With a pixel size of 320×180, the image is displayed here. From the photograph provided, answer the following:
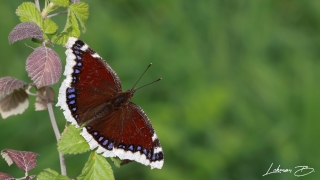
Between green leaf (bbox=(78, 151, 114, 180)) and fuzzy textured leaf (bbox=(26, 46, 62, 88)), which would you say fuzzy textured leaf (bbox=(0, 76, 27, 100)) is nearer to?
fuzzy textured leaf (bbox=(26, 46, 62, 88))

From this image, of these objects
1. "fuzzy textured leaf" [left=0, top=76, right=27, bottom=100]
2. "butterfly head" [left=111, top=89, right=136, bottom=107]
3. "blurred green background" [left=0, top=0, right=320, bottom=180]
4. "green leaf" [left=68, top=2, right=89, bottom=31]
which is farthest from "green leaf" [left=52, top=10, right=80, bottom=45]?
"blurred green background" [left=0, top=0, right=320, bottom=180]

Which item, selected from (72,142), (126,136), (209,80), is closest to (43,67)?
(72,142)

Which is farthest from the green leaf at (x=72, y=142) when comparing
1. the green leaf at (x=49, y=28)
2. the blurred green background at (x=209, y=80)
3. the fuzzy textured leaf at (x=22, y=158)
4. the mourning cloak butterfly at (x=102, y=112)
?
the blurred green background at (x=209, y=80)

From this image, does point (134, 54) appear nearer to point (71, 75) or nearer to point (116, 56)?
point (116, 56)

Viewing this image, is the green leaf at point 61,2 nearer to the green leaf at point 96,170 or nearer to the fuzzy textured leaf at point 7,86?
the fuzzy textured leaf at point 7,86

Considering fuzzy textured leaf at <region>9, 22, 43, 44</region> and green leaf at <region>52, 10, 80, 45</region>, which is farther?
green leaf at <region>52, 10, 80, 45</region>

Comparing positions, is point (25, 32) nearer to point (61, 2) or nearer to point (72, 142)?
point (61, 2)
